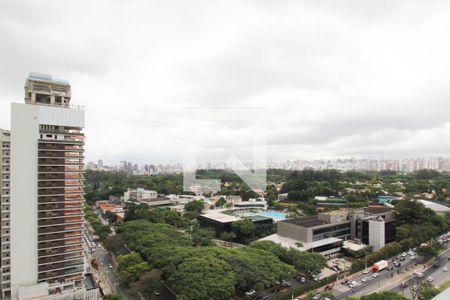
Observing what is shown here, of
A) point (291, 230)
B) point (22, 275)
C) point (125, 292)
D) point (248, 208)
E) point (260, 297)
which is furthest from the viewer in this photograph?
point (248, 208)

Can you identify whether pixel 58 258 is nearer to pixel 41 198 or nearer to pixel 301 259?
pixel 41 198

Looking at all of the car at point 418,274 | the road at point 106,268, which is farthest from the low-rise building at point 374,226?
the road at point 106,268

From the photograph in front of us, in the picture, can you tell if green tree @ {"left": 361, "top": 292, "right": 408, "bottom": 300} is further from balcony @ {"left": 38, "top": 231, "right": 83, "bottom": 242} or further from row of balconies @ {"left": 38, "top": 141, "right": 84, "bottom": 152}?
row of balconies @ {"left": 38, "top": 141, "right": 84, "bottom": 152}

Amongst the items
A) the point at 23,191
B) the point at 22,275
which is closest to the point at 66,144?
the point at 23,191

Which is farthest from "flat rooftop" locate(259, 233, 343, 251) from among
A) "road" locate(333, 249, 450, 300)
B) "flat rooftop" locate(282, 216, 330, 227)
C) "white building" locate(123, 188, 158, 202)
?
"white building" locate(123, 188, 158, 202)

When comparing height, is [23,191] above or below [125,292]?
above

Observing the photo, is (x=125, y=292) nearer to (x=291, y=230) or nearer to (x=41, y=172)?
(x=41, y=172)

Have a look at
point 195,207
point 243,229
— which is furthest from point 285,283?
point 195,207

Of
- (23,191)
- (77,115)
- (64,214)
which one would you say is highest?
(77,115)

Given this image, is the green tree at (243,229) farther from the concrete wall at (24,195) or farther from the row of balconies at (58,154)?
the concrete wall at (24,195)
